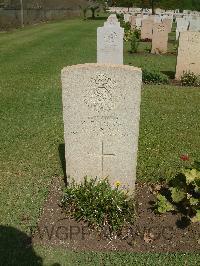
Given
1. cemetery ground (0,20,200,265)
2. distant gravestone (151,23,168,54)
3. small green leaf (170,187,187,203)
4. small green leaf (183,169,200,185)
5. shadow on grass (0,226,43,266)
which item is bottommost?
shadow on grass (0,226,43,266)

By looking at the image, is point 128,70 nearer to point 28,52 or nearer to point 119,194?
point 119,194

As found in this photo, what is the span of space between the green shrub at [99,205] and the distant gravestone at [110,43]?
24.7ft

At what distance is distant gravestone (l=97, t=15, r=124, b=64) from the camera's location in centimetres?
1145

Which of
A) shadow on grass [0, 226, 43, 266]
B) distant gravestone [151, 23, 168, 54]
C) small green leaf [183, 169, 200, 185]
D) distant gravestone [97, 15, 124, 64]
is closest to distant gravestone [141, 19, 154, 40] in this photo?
distant gravestone [151, 23, 168, 54]

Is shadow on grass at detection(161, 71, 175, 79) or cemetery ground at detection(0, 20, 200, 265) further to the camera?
shadow on grass at detection(161, 71, 175, 79)

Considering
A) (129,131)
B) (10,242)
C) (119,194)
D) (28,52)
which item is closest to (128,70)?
(129,131)

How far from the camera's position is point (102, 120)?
14.9ft

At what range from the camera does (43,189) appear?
5.36 m

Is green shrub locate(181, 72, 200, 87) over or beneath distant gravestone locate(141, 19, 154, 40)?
beneath

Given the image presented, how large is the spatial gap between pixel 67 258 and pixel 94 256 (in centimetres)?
30

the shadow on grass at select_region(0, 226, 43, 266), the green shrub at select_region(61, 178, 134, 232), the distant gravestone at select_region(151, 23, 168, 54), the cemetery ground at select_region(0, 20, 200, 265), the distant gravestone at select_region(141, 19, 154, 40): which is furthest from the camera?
the distant gravestone at select_region(141, 19, 154, 40)

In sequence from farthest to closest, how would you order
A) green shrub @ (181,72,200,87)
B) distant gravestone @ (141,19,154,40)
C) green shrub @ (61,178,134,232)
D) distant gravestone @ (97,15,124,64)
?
distant gravestone @ (141,19,154,40) → green shrub @ (181,72,200,87) → distant gravestone @ (97,15,124,64) → green shrub @ (61,178,134,232)

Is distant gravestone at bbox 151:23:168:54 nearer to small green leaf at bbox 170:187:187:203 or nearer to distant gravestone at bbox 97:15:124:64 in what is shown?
distant gravestone at bbox 97:15:124:64

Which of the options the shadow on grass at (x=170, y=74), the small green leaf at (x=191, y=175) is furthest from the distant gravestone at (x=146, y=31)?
the small green leaf at (x=191, y=175)
